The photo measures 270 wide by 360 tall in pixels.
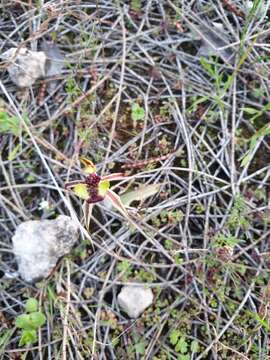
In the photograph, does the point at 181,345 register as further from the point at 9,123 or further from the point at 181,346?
the point at 9,123

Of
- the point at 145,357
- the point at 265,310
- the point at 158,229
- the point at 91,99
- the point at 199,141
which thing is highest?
the point at 91,99

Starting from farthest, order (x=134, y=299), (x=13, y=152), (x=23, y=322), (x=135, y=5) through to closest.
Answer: (x=135, y=5) < (x=13, y=152) < (x=134, y=299) < (x=23, y=322)

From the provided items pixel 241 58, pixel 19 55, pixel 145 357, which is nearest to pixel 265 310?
pixel 145 357

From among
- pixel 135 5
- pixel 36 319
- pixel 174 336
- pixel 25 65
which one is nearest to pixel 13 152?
pixel 25 65

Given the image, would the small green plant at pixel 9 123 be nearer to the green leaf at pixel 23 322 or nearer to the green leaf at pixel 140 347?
the green leaf at pixel 23 322

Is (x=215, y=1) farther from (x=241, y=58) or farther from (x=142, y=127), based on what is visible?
(x=142, y=127)

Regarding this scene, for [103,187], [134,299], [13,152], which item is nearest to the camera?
[103,187]

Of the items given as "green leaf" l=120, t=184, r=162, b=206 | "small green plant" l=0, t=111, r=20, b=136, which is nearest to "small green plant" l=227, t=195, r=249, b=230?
"green leaf" l=120, t=184, r=162, b=206

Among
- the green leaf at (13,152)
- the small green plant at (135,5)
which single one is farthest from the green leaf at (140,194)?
the small green plant at (135,5)
